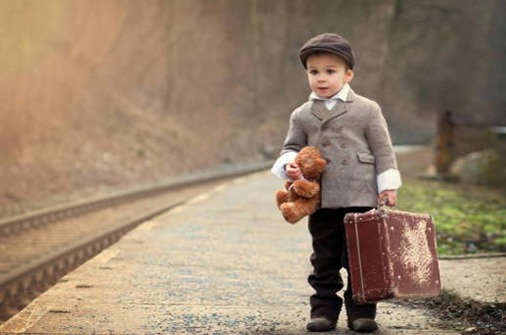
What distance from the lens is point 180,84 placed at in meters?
29.4

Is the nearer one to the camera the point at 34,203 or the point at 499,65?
the point at 34,203

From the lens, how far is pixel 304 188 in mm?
4117

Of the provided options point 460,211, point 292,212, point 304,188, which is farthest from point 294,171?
point 460,211

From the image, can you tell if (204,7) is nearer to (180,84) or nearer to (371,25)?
(180,84)

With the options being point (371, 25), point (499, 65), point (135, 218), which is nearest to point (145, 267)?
point (135, 218)

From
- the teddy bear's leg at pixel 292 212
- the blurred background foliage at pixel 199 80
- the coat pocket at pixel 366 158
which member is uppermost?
the blurred background foliage at pixel 199 80

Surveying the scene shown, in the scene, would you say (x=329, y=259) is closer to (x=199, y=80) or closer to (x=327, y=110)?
(x=327, y=110)

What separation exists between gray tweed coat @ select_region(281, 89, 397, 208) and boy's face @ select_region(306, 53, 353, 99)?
11cm

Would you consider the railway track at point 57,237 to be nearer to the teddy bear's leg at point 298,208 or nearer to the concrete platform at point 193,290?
the concrete platform at point 193,290

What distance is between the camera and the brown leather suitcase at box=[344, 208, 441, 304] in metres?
3.86

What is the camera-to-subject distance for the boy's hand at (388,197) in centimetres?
409

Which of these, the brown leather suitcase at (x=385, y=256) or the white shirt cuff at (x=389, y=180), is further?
the white shirt cuff at (x=389, y=180)

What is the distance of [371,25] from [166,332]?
39.1m

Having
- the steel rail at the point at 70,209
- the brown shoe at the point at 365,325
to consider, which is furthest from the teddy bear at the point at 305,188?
the steel rail at the point at 70,209
